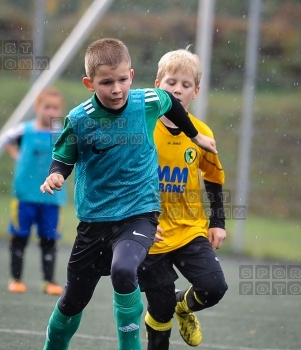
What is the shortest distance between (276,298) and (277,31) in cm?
1038

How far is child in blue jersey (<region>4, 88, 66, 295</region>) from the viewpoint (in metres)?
7.96

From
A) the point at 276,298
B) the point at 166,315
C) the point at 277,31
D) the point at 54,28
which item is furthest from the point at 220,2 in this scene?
the point at 166,315

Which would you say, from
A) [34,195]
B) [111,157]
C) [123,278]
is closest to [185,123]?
[111,157]

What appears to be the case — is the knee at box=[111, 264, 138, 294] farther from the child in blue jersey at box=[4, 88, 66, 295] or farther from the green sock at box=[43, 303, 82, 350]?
the child in blue jersey at box=[4, 88, 66, 295]

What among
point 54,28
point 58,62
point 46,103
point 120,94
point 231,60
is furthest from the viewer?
point 54,28

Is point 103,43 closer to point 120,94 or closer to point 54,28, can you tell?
point 120,94

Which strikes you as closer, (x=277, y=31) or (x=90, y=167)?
(x=90, y=167)

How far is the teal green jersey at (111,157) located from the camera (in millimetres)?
4465

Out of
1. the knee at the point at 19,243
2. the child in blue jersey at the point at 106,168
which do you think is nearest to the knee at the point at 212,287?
the child in blue jersey at the point at 106,168

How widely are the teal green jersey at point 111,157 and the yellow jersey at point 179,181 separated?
0.55 meters

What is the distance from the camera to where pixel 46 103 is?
8273 millimetres

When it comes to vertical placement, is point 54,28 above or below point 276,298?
above

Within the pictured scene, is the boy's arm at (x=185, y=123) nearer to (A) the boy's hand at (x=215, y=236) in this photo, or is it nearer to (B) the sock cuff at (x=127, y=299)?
(A) the boy's hand at (x=215, y=236)

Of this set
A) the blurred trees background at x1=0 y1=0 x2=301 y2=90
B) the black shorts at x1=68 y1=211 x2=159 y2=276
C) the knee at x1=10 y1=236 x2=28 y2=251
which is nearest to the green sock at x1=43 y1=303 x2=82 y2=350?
the black shorts at x1=68 y1=211 x2=159 y2=276
